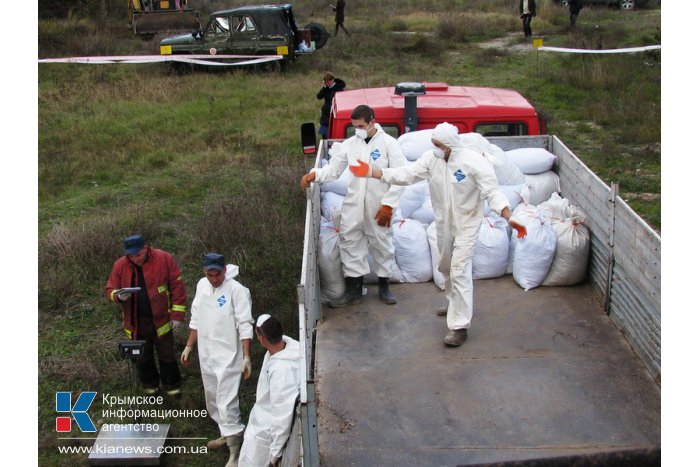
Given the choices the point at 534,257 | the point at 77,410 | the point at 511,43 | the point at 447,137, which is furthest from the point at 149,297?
the point at 511,43

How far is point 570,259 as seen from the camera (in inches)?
223

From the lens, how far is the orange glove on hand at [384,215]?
5578mm

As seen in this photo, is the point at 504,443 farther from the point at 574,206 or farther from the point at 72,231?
the point at 72,231

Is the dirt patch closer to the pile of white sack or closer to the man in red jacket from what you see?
the pile of white sack

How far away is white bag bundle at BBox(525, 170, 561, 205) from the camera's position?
6.77 m

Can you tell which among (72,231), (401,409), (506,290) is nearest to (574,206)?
(506,290)

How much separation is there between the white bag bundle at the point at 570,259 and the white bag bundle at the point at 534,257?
0.14 feet

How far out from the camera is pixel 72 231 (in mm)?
8734

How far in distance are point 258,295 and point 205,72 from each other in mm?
11990

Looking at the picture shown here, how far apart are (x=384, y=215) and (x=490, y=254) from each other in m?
0.91

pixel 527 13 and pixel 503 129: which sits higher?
pixel 527 13

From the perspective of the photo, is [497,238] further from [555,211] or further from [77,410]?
[77,410]

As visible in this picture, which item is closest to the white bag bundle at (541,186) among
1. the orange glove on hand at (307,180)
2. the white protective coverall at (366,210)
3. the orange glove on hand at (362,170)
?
the white protective coverall at (366,210)

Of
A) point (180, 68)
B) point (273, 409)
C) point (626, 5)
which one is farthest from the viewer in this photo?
point (626, 5)
